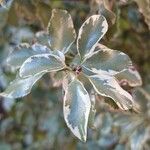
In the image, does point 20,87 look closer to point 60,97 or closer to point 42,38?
point 42,38

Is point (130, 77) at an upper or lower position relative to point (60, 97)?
upper

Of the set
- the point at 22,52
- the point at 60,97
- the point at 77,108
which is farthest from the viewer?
the point at 60,97

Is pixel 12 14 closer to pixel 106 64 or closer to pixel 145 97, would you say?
pixel 145 97

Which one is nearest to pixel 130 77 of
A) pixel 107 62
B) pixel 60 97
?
pixel 107 62

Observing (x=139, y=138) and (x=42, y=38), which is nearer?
(x=42, y=38)

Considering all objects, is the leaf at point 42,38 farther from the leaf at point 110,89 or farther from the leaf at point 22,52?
the leaf at point 110,89

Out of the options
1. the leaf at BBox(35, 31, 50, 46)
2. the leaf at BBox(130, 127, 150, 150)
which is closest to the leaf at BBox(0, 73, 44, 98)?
the leaf at BBox(35, 31, 50, 46)

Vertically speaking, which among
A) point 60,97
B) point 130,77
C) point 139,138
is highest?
point 130,77

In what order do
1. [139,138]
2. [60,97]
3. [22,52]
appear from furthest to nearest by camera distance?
[60,97]
[139,138]
[22,52]
